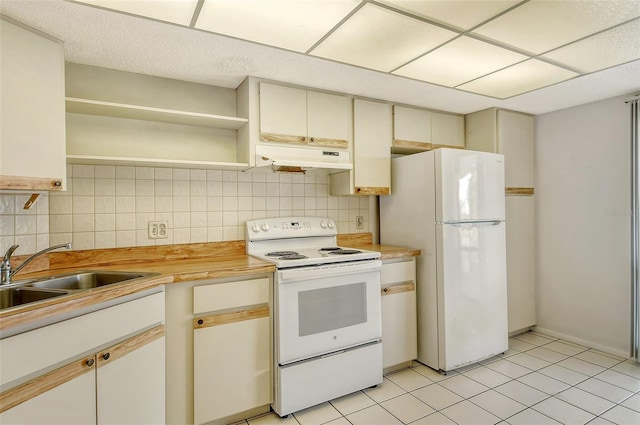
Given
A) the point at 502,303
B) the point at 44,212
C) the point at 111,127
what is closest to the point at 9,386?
the point at 44,212

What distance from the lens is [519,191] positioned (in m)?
3.23

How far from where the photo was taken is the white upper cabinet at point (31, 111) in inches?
59.5

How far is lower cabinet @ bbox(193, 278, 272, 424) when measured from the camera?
1840 mm

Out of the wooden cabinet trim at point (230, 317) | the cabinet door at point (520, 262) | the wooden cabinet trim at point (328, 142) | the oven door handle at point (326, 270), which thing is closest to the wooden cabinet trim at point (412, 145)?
the wooden cabinet trim at point (328, 142)

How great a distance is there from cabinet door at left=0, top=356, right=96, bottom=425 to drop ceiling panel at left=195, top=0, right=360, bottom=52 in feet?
5.31

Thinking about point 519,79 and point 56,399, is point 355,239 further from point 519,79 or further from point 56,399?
point 56,399

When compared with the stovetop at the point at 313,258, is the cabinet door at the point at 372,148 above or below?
above

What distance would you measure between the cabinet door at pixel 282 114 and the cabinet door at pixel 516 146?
1.92 meters

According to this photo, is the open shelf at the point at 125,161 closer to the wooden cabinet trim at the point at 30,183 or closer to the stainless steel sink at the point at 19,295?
the wooden cabinet trim at the point at 30,183

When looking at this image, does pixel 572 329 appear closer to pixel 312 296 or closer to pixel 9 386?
pixel 312 296

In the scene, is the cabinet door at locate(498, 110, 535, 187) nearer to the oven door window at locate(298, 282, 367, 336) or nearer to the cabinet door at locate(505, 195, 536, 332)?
the cabinet door at locate(505, 195, 536, 332)

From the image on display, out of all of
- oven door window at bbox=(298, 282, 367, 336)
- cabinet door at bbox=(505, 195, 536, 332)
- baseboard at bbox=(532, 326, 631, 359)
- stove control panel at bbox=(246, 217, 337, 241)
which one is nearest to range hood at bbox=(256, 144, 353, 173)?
stove control panel at bbox=(246, 217, 337, 241)

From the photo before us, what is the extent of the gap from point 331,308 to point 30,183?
1.73 meters

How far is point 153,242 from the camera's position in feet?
7.45
